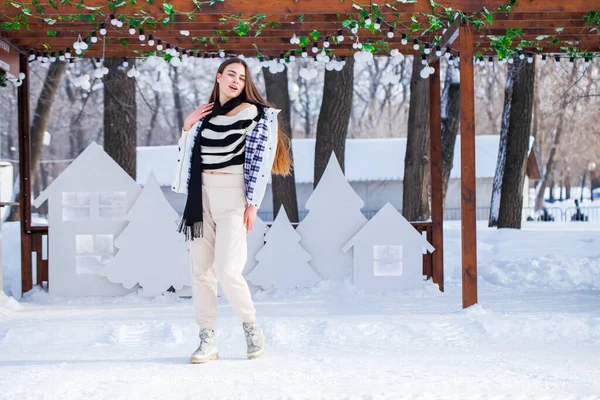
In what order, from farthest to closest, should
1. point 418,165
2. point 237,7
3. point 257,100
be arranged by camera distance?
point 418,165 < point 237,7 < point 257,100

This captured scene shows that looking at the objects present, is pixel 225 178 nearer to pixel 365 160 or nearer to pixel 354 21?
pixel 354 21

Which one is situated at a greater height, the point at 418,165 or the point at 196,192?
the point at 418,165

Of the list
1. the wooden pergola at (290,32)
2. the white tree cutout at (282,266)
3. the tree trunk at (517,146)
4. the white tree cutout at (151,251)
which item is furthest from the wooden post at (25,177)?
the tree trunk at (517,146)

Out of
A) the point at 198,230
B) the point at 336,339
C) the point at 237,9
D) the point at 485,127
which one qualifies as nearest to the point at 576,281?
the point at 336,339

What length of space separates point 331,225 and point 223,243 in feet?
12.6

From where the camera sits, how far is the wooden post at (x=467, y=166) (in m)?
6.76

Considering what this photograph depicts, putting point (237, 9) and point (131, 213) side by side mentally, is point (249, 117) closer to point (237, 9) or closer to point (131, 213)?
point (237, 9)

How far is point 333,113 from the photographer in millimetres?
11719

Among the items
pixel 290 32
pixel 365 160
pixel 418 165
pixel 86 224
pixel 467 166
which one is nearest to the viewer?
pixel 467 166

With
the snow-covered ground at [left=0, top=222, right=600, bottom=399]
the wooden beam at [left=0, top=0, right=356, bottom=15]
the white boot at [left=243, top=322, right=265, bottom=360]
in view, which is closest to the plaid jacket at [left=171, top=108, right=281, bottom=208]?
the white boot at [left=243, top=322, right=265, bottom=360]

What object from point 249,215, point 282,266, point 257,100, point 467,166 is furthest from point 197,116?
point 282,266

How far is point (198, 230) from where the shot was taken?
482 cm

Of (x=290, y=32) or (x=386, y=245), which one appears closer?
(x=290, y=32)

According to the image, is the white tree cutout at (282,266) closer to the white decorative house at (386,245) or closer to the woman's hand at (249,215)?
the white decorative house at (386,245)
